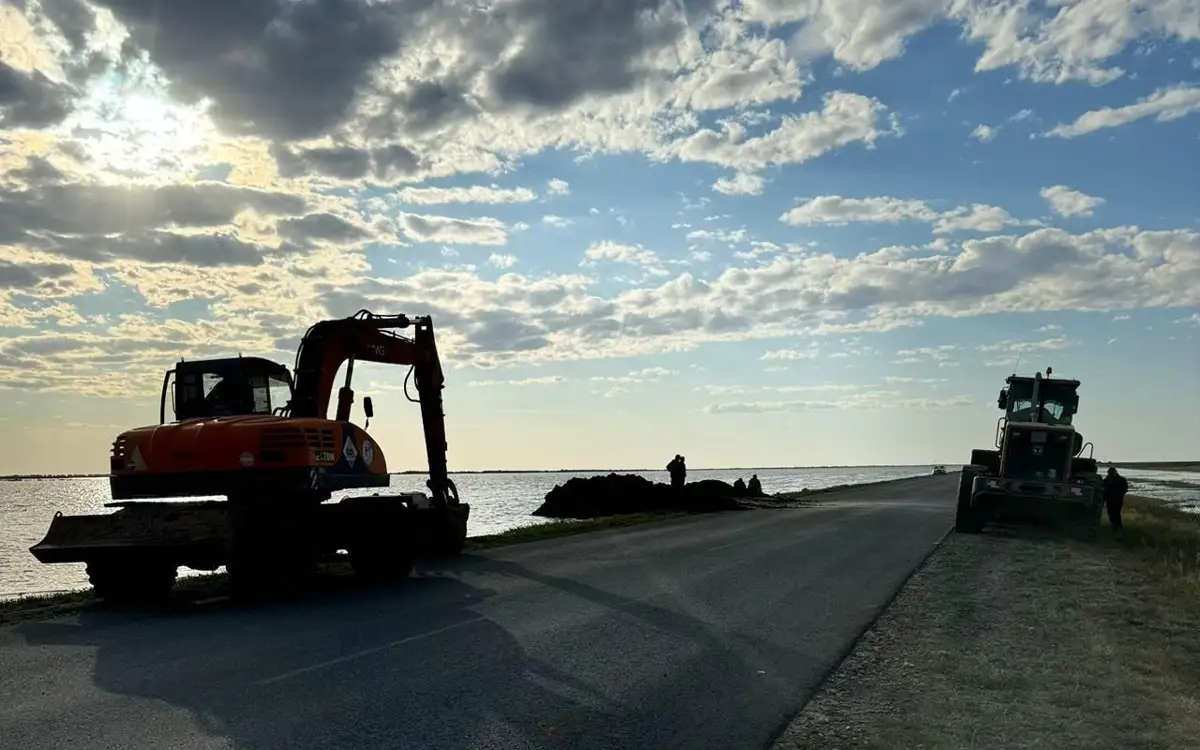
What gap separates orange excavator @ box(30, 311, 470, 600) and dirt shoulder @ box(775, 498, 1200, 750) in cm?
804

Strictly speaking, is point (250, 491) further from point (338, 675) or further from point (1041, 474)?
point (1041, 474)

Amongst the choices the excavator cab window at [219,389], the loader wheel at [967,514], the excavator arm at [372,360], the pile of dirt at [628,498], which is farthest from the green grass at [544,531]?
the loader wheel at [967,514]

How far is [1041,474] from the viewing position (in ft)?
86.4

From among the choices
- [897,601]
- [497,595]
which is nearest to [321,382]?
[497,595]

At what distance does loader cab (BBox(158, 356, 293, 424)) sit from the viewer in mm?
15727

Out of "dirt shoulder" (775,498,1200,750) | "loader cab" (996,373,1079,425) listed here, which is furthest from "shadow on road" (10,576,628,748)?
"loader cab" (996,373,1079,425)

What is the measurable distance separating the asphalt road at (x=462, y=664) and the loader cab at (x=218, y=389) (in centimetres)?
354

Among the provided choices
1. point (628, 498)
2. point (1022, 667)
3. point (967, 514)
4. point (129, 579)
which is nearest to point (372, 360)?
point (129, 579)

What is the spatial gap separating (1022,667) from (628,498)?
3692 centimetres

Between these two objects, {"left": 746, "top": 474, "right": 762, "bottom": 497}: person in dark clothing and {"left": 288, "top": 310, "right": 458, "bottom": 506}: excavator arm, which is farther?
{"left": 746, "top": 474, "right": 762, "bottom": 497}: person in dark clothing

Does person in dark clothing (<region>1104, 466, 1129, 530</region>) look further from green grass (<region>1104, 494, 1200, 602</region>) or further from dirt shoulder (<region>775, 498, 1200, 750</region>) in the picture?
dirt shoulder (<region>775, 498, 1200, 750</region>)

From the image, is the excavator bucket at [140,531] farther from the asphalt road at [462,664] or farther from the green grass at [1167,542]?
the green grass at [1167,542]

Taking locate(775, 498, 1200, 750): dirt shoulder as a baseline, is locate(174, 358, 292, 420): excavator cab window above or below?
above

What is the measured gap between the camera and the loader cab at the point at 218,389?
51.6 ft
